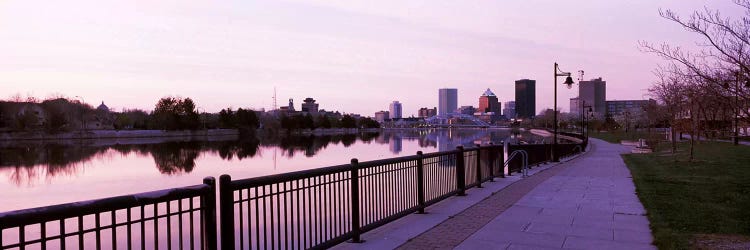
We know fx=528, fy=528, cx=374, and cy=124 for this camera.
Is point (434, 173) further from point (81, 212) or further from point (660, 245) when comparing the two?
point (81, 212)

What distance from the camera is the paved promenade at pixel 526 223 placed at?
22.6ft

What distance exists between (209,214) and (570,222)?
5960mm

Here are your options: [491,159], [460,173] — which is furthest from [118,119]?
[460,173]

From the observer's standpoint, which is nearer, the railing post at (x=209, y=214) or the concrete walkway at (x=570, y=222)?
the railing post at (x=209, y=214)

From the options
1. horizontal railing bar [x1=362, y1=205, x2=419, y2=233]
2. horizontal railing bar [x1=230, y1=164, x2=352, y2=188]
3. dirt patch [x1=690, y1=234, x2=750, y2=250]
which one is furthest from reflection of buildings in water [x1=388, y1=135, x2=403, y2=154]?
horizontal railing bar [x1=230, y1=164, x2=352, y2=188]

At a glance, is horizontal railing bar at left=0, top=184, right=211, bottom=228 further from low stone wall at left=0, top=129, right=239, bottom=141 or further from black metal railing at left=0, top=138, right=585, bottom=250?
low stone wall at left=0, top=129, right=239, bottom=141

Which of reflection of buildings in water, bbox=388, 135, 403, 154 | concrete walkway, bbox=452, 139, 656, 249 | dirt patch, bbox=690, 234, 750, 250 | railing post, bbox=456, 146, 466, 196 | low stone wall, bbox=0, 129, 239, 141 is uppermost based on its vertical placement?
railing post, bbox=456, 146, 466, 196

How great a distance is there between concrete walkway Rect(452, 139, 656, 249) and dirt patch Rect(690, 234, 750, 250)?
533mm

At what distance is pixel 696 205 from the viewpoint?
9812mm

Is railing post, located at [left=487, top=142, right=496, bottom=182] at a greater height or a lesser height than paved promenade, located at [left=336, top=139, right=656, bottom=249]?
greater

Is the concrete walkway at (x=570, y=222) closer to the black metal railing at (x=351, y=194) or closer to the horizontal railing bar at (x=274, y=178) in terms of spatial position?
the black metal railing at (x=351, y=194)

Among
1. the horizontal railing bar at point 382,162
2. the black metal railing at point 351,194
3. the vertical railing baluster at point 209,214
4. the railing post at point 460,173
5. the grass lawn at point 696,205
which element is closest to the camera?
the vertical railing baluster at point 209,214

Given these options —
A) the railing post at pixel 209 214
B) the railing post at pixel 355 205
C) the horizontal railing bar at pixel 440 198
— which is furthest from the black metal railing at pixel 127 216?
the horizontal railing bar at pixel 440 198

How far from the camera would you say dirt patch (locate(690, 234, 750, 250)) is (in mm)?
6418
